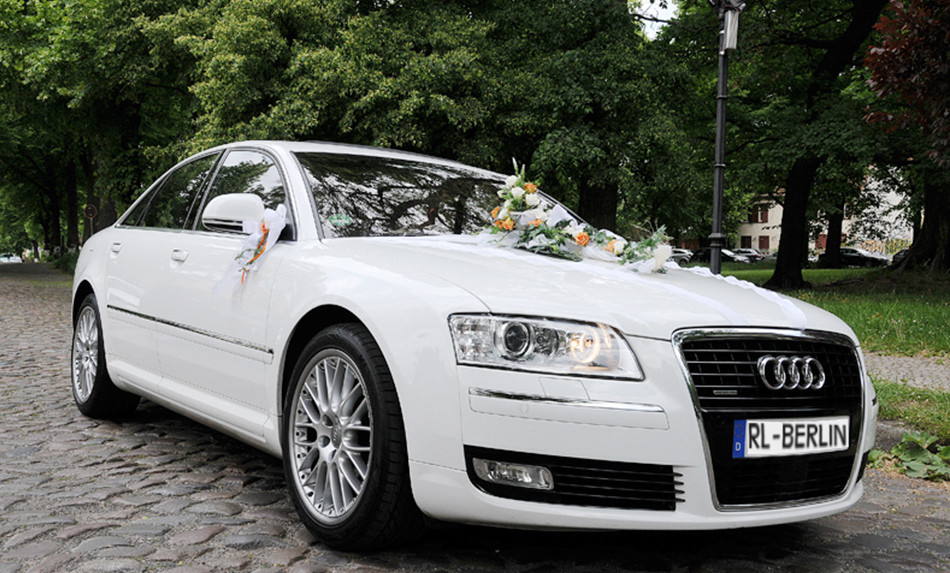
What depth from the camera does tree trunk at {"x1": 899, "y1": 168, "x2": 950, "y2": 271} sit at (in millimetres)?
19891

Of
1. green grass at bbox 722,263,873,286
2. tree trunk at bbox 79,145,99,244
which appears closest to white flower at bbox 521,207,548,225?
green grass at bbox 722,263,873,286

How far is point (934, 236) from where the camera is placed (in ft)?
67.4

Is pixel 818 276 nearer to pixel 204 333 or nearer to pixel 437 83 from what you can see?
pixel 437 83

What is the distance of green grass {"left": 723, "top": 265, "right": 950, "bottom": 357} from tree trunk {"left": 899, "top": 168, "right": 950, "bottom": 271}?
2.12 ft

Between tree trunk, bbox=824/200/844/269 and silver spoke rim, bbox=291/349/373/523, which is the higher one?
silver spoke rim, bbox=291/349/373/523

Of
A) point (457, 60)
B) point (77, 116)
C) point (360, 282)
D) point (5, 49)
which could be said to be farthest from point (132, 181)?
point (360, 282)

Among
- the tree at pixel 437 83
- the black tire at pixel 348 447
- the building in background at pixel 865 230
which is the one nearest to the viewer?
A: the black tire at pixel 348 447

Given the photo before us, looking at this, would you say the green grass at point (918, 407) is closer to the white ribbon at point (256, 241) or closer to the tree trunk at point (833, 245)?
the white ribbon at point (256, 241)

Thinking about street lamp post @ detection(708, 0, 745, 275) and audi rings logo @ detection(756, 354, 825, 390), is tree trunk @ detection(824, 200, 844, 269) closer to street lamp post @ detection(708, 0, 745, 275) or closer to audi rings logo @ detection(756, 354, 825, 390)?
street lamp post @ detection(708, 0, 745, 275)

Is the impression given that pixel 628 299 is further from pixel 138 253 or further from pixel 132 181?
pixel 132 181

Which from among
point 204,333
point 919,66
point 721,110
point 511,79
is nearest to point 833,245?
point 511,79

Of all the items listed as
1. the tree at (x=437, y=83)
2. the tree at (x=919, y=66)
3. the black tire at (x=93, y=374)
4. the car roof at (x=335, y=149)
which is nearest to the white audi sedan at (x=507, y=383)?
the car roof at (x=335, y=149)

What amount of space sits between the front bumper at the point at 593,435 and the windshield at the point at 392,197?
134 cm

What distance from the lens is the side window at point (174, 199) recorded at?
185 inches
